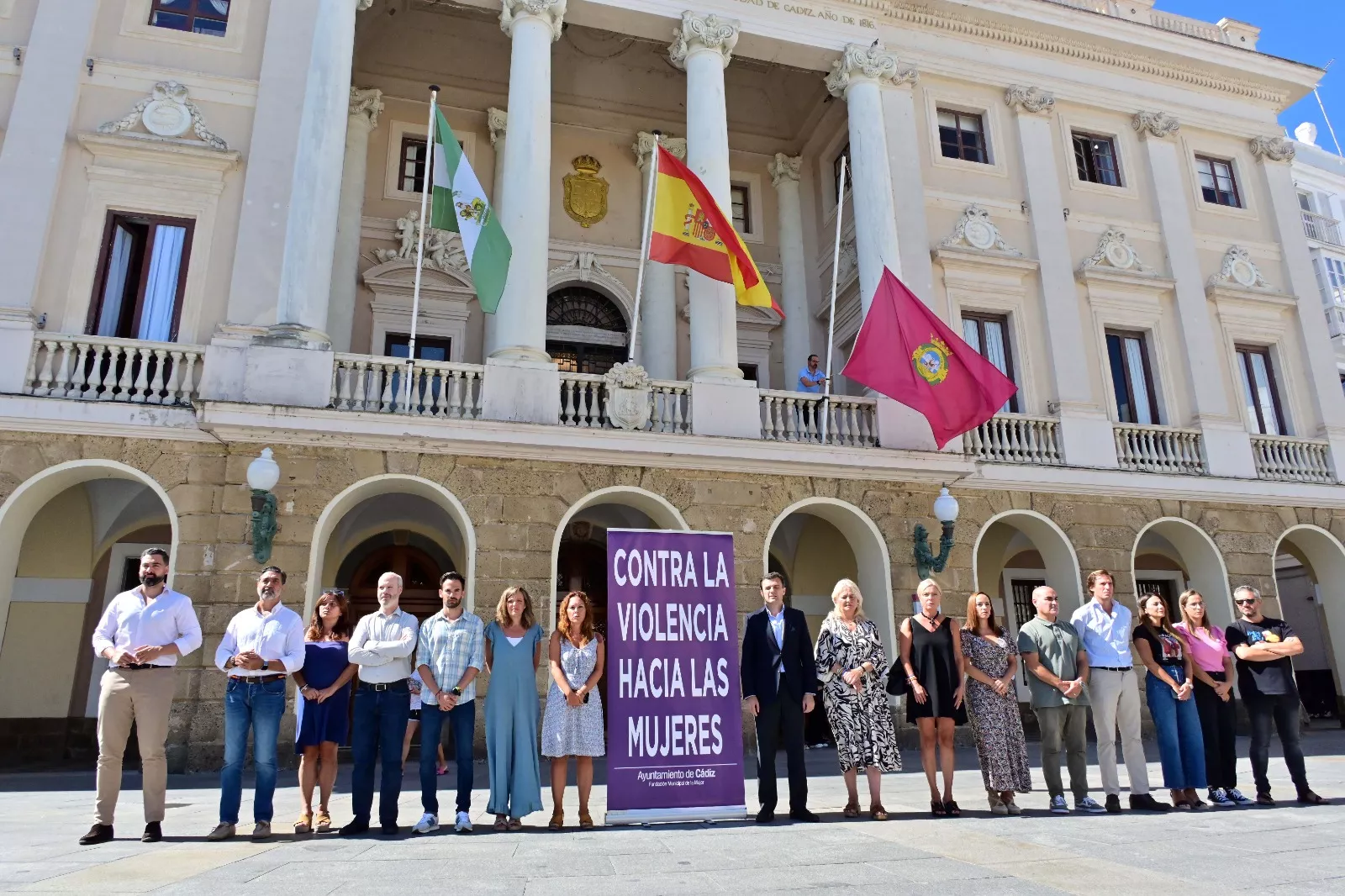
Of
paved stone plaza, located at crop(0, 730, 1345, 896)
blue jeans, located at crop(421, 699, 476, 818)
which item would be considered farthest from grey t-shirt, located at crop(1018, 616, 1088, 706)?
blue jeans, located at crop(421, 699, 476, 818)

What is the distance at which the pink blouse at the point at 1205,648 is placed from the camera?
7918 mm

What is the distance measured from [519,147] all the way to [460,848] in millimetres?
11046

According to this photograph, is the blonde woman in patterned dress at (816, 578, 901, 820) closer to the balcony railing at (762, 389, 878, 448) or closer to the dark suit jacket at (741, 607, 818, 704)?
the dark suit jacket at (741, 607, 818, 704)

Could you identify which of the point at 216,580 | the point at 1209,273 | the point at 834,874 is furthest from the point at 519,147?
the point at 1209,273

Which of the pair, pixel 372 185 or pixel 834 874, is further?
pixel 372 185

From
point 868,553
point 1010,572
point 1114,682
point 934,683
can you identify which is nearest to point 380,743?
point 934,683

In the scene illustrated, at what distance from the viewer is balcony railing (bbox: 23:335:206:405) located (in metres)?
11.8

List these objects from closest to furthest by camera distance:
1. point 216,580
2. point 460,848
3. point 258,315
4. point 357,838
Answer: point 460,848 → point 357,838 → point 216,580 → point 258,315

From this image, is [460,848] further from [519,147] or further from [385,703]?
[519,147]

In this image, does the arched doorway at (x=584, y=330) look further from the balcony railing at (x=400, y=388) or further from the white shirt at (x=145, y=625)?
the white shirt at (x=145, y=625)

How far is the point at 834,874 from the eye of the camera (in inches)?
189

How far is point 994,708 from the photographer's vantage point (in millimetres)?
7402

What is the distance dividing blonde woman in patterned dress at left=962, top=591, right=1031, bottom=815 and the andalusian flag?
25.7 ft

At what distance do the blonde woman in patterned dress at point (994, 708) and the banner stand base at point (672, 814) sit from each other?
1.99m
